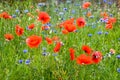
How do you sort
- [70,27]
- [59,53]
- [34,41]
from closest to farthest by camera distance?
[34,41], [70,27], [59,53]

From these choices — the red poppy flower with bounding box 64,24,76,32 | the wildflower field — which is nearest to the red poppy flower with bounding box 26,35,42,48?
the wildflower field

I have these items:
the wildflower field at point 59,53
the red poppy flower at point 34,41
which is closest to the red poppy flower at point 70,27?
the wildflower field at point 59,53

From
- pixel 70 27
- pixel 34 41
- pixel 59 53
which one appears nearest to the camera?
pixel 34 41

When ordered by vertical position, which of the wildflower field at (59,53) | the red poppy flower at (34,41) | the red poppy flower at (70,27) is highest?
the red poppy flower at (70,27)

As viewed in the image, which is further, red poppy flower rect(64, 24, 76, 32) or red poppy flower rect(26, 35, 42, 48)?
red poppy flower rect(64, 24, 76, 32)

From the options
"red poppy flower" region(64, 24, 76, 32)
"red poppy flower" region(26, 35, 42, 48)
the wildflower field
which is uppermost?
"red poppy flower" region(64, 24, 76, 32)

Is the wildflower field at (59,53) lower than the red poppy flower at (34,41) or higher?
lower

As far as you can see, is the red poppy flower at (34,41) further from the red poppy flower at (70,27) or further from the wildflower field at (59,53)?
the red poppy flower at (70,27)

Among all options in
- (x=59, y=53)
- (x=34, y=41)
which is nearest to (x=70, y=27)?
(x=34, y=41)

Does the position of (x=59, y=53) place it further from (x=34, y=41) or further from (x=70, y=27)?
(x=34, y=41)

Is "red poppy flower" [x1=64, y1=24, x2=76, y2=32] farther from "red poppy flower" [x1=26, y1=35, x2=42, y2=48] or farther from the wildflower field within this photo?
"red poppy flower" [x1=26, y1=35, x2=42, y2=48]

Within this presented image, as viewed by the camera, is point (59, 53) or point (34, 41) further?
point (59, 53)

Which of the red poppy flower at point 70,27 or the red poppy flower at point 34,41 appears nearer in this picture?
the red poppy flower at point 34,41

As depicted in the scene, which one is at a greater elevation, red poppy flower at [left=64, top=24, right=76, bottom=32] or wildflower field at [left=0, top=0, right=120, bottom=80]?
red poppy flower at [left=64, top=24, right=76, bottom=32]
